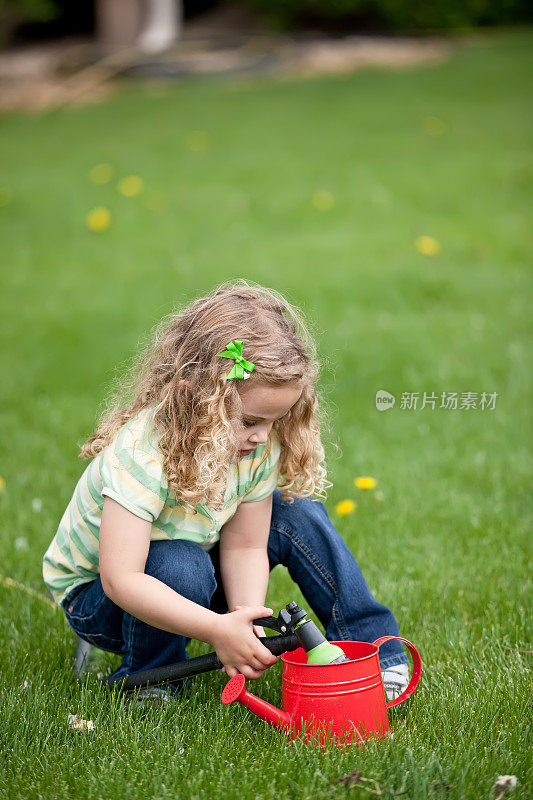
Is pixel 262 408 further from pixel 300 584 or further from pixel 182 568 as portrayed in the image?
pixel 300 584

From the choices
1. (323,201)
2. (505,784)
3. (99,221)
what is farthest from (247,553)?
(323,201)

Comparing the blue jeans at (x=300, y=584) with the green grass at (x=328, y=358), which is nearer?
the green grass at (x=328, y=358)

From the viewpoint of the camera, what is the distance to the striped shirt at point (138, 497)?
1.92 m

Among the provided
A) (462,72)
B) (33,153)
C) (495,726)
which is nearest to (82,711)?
(495,726)

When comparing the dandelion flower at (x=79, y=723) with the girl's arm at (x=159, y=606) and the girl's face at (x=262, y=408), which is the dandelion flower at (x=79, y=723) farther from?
the girl's face at (x=262, y=408)

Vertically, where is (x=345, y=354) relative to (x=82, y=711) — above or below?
below

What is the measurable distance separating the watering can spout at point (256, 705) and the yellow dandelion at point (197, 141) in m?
7.48

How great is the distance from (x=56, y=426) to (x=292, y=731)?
253 centimetres

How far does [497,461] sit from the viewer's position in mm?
3605

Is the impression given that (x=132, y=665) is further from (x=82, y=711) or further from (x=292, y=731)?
(x=292, y=731)

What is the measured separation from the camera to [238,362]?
6.19 ft

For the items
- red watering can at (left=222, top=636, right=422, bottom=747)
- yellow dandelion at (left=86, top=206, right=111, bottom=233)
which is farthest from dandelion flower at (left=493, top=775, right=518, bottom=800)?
yellow dandelion at (left=86, top=206, right=111, bottom=233)

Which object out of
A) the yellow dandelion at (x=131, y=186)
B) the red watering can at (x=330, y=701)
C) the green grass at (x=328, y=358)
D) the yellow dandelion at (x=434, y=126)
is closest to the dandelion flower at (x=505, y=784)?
the green grass at (x=328, y=358)

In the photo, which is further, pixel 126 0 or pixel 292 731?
pixel 126 0
